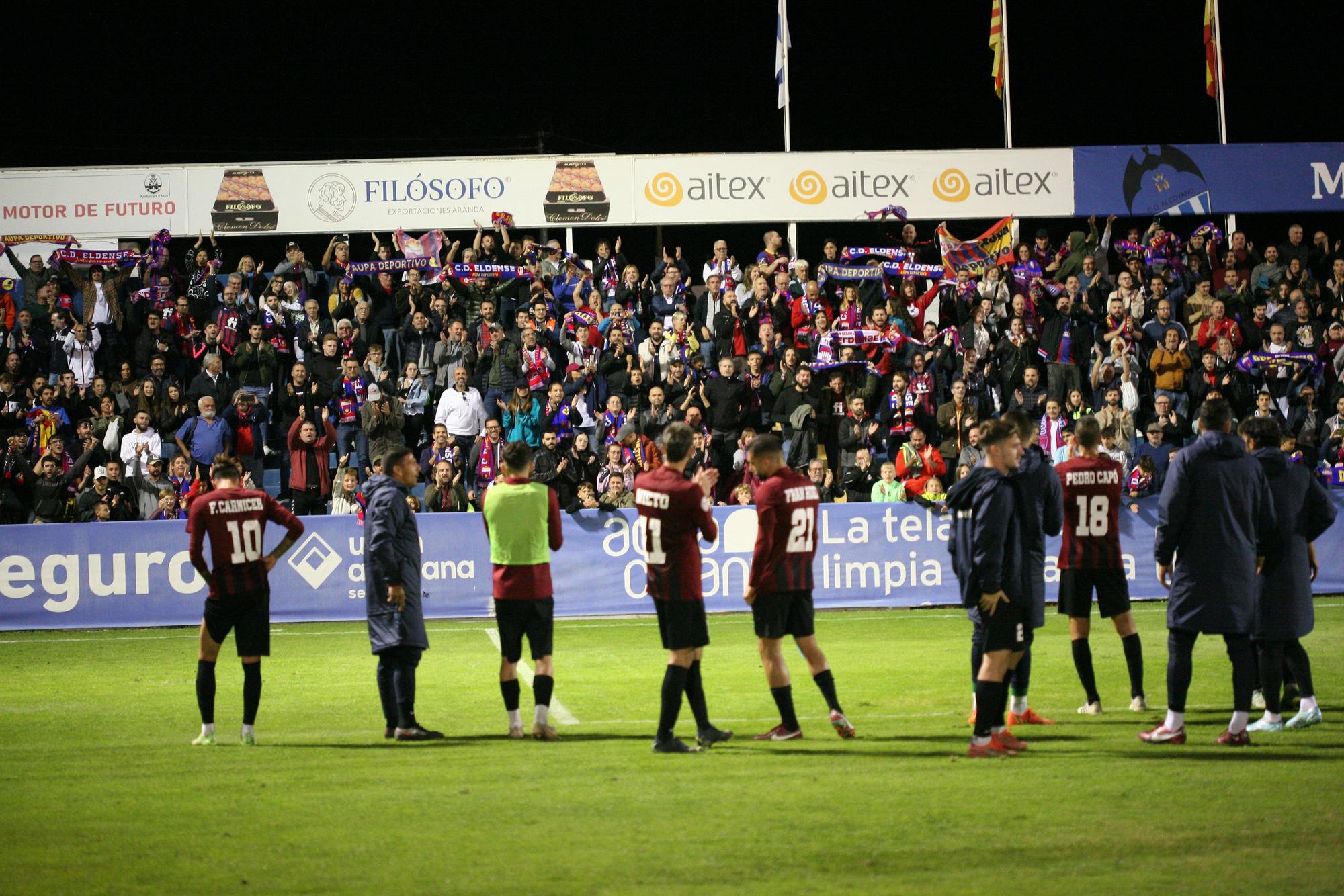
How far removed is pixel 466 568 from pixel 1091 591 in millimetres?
9852

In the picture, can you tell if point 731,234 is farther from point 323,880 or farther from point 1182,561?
point 323,880

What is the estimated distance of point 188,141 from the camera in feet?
151

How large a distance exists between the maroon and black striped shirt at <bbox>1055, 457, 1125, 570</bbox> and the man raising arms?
188 centimetres

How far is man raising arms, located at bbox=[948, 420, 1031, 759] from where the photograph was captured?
8.34m

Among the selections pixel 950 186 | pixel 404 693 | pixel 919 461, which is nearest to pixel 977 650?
pixel 404 693

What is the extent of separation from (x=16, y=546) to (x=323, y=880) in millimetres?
13580

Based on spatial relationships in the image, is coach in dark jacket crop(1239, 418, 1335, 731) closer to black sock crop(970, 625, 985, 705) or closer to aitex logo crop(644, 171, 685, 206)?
black sock crop(970, 625, 985, 705)

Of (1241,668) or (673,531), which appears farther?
(673,531)

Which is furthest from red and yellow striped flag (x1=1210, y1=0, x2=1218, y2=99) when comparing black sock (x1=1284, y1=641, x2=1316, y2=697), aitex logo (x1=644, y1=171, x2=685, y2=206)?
black sock (x1=1284, y1=641, x2=1316, y2=697)

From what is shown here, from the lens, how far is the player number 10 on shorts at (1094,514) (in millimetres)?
10375

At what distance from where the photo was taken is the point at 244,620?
9.88 meters

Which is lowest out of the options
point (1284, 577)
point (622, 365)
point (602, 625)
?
point (602, 625)

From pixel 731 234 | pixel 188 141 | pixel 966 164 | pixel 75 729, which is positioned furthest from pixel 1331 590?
pixel 188 141

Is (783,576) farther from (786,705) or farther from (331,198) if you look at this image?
(331,198)
